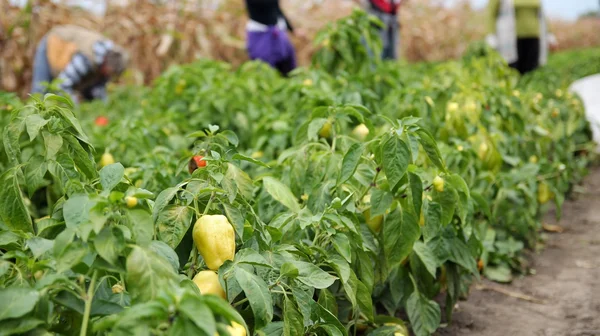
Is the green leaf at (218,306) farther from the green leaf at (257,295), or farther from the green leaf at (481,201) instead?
the green leaf at (481,201)

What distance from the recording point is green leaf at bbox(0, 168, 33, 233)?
1705 millimetres

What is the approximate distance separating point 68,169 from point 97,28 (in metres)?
8.15

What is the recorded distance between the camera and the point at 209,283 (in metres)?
1.58

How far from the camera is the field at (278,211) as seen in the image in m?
1.29

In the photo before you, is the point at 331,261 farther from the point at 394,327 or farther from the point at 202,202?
the point at 394,327

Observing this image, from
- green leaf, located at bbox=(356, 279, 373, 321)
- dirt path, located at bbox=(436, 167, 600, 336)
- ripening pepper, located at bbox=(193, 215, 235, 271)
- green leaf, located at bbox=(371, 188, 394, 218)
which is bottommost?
dirt path, located at bbox=(436, 167, 600, 336)

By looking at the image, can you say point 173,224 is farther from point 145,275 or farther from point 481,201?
point 481,201

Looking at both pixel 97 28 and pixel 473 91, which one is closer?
pixel 473 91

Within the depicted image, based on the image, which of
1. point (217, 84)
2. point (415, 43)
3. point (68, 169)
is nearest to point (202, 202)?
point (68, 169)

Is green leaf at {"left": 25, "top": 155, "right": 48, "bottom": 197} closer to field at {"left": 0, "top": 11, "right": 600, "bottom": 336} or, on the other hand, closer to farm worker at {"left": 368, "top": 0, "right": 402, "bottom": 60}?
field at {"left": 0, "top": 11, "right": 600, "bottom": 336}

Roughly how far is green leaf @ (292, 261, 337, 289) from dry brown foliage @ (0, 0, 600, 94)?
144 inches

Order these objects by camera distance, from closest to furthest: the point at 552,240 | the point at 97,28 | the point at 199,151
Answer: the point at 199,151
the point at 552,240
the point at 97,28

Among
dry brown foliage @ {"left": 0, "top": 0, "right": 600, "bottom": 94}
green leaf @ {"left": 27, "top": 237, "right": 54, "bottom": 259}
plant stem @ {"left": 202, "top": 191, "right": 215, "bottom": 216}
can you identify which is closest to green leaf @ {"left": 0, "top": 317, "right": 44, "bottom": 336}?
green leaf @ {"left": 27, "top": 237, "right": 54, "bottom": 259}

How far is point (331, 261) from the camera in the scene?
175 cm
